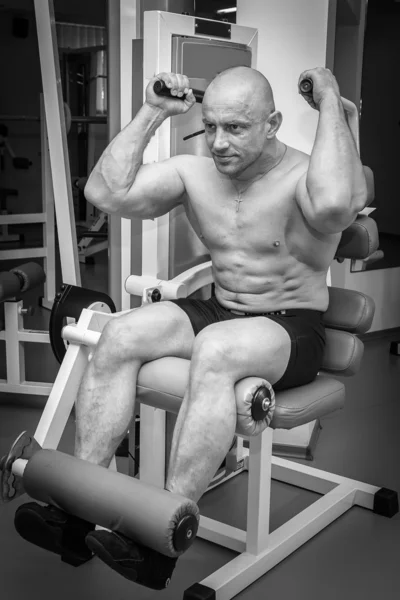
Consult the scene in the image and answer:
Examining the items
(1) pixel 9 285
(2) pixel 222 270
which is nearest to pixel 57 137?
(1) pixel 9 285

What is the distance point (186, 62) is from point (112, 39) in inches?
15.8

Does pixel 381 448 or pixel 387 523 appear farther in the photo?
pixel 381 448

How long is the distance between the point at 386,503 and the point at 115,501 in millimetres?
1198

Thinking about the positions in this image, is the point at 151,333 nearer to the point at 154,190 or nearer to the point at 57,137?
the point at 154,190

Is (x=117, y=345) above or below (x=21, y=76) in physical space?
below

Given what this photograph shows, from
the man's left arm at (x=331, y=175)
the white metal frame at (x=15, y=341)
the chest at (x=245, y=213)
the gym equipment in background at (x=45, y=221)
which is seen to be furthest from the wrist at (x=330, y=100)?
the gym equipment in background at (x=45, y=221)

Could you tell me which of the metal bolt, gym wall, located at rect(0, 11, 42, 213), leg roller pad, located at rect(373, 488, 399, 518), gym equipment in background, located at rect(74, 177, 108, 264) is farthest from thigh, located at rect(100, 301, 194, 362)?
gym equipment in background, located at rect(74, 177, 108, 264)

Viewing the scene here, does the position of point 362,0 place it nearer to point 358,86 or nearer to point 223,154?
point 358,86

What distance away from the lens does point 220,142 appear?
1.74m

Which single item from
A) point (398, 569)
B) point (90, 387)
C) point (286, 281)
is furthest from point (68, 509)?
point (398, 569)

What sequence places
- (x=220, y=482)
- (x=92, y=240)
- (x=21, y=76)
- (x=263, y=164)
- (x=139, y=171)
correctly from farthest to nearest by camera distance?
(x=92, y=240) → (x=21, y=76) → (x=220, y=482) → (x=139, y=171) → (x=263, y=164)

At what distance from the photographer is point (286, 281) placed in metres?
1.91

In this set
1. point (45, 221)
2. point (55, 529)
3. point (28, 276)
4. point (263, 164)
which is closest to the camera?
point (55, 529)

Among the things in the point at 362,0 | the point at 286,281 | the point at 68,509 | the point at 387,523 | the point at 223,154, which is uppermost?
the point at 362,0
